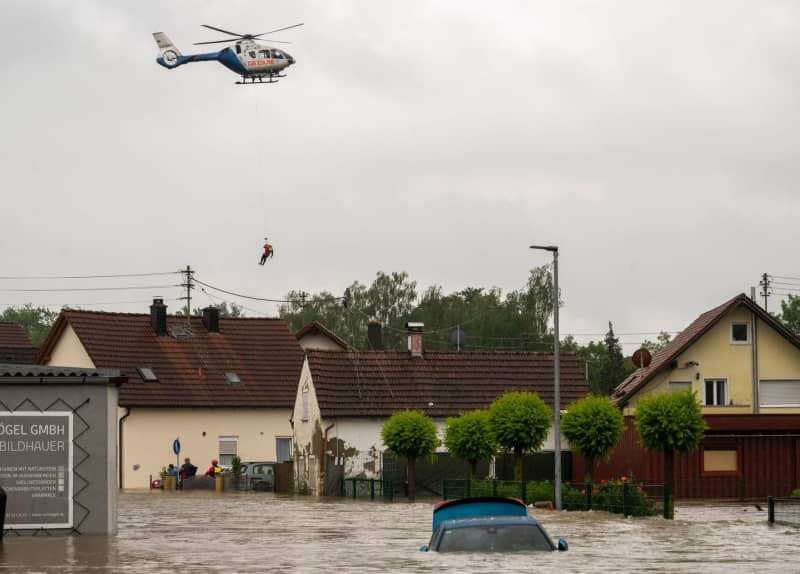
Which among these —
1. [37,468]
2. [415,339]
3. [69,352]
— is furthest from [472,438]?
[69,352]

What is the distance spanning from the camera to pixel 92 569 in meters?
25.5

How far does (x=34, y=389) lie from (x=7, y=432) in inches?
40.3

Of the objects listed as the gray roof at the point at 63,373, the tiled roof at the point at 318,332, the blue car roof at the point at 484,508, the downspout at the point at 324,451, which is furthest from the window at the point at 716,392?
the blue car roof at the point at 484,508

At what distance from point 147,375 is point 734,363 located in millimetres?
27277

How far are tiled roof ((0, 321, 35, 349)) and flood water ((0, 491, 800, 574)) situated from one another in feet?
147

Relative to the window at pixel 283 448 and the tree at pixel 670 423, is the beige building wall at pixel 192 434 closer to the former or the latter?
the window at pixel 283 448

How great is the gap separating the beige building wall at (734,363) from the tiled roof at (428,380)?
520 centimetres

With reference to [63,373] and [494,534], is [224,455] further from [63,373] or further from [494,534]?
[494,534]

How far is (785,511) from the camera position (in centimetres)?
4022

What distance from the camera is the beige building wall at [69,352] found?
73.0 meters

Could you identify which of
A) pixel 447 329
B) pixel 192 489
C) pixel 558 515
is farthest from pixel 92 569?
pixel 447 329

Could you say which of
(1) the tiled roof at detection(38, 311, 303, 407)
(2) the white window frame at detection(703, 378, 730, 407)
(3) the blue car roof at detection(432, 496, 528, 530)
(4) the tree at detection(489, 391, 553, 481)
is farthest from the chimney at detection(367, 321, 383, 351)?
(3) the blue car roof at detection(432, 496, 528, 530)

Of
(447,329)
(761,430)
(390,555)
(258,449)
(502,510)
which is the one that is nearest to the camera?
(502,510)

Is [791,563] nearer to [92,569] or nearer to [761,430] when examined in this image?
[92,569]
